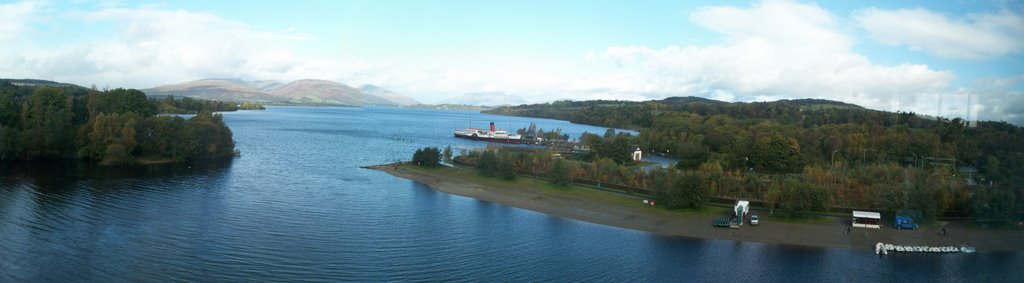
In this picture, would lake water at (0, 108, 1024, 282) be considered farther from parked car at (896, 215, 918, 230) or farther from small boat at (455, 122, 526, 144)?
small boat at (455, 122, 526, 144)

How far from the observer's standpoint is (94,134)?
102 feet

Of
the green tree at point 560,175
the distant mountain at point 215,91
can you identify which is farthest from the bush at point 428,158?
the distant mountain at point 215,91

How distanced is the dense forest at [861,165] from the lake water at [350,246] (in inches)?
126

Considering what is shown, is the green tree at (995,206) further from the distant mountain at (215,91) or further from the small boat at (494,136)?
the distant mountain at (215,91)

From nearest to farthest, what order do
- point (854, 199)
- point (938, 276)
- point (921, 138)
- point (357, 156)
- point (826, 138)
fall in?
point (938, 276), point (854, 199), point (921, 138), point (826, 138), point (357, 156)

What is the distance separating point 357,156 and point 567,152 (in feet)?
Result: 42.8

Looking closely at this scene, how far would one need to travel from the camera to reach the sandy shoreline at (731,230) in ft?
57.6

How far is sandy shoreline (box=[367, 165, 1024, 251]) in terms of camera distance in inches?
691

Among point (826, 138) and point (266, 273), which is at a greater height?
point (826, 138)

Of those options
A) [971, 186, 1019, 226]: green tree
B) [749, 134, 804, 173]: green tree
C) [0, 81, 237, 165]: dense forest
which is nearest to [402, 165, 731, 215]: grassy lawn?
[971, 186, 1019, 226]: green tree

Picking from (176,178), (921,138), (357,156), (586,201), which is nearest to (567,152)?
(357,156)

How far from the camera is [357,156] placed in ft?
125

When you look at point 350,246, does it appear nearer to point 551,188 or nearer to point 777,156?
point 551,188

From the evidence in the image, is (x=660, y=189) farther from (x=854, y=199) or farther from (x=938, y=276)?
(x=938, y=276)
